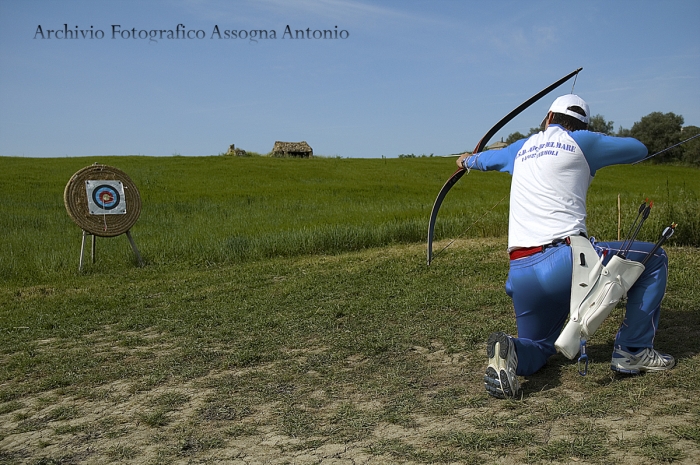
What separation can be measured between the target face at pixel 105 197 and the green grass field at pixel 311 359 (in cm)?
87

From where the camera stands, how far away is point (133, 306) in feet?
25.5

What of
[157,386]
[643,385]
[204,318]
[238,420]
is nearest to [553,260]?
[643,385]

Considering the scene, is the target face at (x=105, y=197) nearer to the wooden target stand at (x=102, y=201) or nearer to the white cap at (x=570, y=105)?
the wooden target stand at (x=102, y=201)

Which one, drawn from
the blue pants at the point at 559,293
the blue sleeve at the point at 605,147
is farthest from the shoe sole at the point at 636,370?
the blue sleeve at the point at 605,147

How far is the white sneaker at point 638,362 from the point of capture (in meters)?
4.14

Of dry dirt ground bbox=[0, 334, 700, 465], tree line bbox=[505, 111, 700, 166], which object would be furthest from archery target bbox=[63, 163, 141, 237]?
tree line bbox=[505, 111, 700, 166]

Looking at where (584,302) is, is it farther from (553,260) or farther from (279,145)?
(279,145)

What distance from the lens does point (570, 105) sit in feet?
14.0

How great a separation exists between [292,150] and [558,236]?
41635mm

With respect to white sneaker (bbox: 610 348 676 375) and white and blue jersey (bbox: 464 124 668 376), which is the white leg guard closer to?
white and blue jersey (bbox: 464 124 668 376)

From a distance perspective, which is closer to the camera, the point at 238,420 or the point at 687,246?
the point at 238,420

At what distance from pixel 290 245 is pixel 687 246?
6.29m

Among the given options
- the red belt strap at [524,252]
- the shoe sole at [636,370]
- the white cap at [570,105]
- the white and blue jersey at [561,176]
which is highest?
the white cap at [570,105]

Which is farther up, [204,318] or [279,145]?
→ [279,145]
